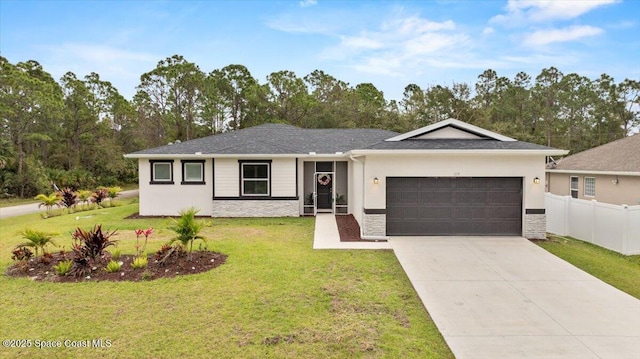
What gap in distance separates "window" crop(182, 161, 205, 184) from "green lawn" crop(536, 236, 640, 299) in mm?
12925

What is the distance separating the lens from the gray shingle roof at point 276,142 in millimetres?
15258

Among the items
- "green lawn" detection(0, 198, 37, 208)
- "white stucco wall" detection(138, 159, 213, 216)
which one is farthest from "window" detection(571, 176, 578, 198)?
"green lawn" detection(0, 198, 37, 208)

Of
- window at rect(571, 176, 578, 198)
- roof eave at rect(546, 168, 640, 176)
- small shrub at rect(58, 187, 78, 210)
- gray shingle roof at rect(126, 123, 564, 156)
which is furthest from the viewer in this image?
small shrub at rect(58, 187, 78, 210)

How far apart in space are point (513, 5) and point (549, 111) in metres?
29.9

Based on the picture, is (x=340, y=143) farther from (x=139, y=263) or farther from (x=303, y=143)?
(x=139, y=263)

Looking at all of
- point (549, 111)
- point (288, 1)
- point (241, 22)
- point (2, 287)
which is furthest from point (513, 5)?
point (549, 111)

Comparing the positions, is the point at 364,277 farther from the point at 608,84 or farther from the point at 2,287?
the point at 608,84

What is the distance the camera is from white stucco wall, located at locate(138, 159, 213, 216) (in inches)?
600

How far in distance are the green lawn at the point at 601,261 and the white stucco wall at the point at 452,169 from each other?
56.3 inches

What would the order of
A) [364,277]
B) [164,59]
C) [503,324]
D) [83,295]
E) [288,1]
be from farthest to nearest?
[164,59] < [288,1] < [364,277] < [83,295] < [503,324]

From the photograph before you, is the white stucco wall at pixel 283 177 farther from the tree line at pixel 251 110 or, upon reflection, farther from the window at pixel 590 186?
the tree line at pixel 251 110

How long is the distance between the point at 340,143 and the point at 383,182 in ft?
23.4

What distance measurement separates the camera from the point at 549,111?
40.6 metres

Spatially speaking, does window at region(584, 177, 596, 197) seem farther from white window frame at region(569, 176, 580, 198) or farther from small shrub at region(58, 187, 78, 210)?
small shrub at region(58, 187, 78, 210)
